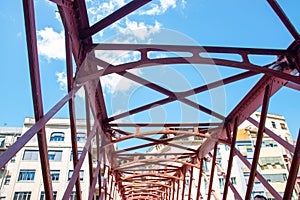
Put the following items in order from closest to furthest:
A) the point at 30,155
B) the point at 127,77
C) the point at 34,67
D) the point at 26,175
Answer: the point at 34,67 → the point at 127,77 → the point at 26,175 → the point at 30,155

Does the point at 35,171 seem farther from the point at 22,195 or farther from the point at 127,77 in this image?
the point at 127,77

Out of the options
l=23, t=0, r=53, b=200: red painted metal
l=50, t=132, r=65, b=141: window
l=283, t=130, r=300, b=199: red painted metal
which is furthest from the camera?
l=50, t=132, r=65, b=141: window

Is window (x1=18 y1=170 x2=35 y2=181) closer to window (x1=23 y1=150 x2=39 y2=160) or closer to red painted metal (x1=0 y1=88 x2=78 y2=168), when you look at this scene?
window (x1=23 y1=150 x2=39 y2=160)

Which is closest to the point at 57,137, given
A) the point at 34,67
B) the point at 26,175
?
the point at 26,175

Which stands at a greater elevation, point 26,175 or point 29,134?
point 29,134

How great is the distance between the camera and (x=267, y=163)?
31516 millimetres

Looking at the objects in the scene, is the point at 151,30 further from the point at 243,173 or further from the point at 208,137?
the point at 243,173

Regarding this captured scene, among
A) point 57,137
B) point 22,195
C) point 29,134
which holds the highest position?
point 29,134

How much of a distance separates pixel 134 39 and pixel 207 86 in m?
1.79

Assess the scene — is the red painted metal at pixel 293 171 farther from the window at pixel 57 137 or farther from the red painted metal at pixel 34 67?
the window at pixel 57 137

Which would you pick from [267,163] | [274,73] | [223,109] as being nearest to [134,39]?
[274,73]

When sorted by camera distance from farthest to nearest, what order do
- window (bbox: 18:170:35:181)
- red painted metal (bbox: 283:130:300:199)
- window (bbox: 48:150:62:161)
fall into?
window (bbox: 48:150:62:161), window (bbox: 18:170:35:181), red painted metal (bbox: 283:130:300:199)

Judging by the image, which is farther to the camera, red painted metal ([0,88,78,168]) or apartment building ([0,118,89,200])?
apartment building ([0,118,89,200])

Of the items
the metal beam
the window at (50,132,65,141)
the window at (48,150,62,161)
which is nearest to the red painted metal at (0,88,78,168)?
the metal beam
